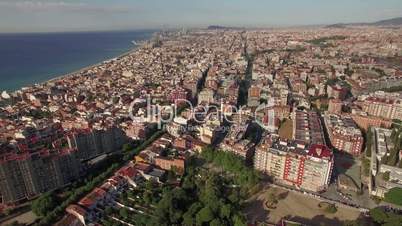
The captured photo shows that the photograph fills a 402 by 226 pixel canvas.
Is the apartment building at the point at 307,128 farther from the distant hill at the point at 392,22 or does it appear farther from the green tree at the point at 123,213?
the distant hill at the point at 392,22

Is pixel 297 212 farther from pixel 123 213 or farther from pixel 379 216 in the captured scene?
pixel 123 213

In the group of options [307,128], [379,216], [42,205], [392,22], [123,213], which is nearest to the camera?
[379,216]

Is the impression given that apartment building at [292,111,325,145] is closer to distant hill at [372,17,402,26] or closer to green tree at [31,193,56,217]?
green tree at [31,193,56,217]

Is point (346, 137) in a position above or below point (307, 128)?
below

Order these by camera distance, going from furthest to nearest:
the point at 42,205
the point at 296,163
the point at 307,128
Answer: the point at 307,128 < the point at 296,163 < the point at 42,205

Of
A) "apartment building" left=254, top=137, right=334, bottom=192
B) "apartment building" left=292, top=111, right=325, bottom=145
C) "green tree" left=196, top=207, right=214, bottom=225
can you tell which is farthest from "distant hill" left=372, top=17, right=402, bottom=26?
"green tree" left=196, top=207, right=214, bottom=225

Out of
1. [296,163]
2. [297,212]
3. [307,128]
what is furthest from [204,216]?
[307,128]

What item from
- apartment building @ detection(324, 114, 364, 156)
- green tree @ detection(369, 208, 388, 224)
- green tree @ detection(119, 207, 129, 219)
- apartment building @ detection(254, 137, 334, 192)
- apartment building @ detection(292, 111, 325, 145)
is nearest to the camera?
green tree @ detection(369, 208, 388, 224)

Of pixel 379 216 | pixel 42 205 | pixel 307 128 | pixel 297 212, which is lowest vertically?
pixel 297 212

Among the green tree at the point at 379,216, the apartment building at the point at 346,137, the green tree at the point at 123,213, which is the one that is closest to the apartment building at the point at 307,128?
the apartment building at the point at 346,137

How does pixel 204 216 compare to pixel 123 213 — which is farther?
pixel 123 213

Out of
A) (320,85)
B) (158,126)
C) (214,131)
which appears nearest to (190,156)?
(214,131)

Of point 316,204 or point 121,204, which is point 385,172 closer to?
point 316,204

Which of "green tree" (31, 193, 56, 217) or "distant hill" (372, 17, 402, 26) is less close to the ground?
"distant hill" (372, 17, 402, 26)
